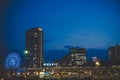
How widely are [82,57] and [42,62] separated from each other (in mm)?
9833

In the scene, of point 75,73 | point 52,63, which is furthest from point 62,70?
point 52,63

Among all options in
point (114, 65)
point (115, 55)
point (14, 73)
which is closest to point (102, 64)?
point (114, 65)

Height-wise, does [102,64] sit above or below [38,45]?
below

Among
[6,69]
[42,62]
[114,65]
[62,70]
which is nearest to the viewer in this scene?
[6,69]

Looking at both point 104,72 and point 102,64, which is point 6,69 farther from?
point 102,64

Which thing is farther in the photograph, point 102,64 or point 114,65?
point 102,64

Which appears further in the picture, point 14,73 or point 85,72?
point 85,72

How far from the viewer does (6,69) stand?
29297 millimetres

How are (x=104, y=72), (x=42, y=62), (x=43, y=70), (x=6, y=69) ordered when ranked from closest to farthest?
(x=6, y=69)
(x=104, y=72)
(x=43, y=70)
(x=42, y=62)

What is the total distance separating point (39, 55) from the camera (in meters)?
59.4

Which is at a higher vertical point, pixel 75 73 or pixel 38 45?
pixel 38 45

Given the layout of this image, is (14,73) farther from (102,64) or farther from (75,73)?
(102,64)

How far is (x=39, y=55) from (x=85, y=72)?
21573mm

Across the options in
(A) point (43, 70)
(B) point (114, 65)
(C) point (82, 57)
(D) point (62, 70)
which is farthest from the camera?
(C) point (82, 57)
